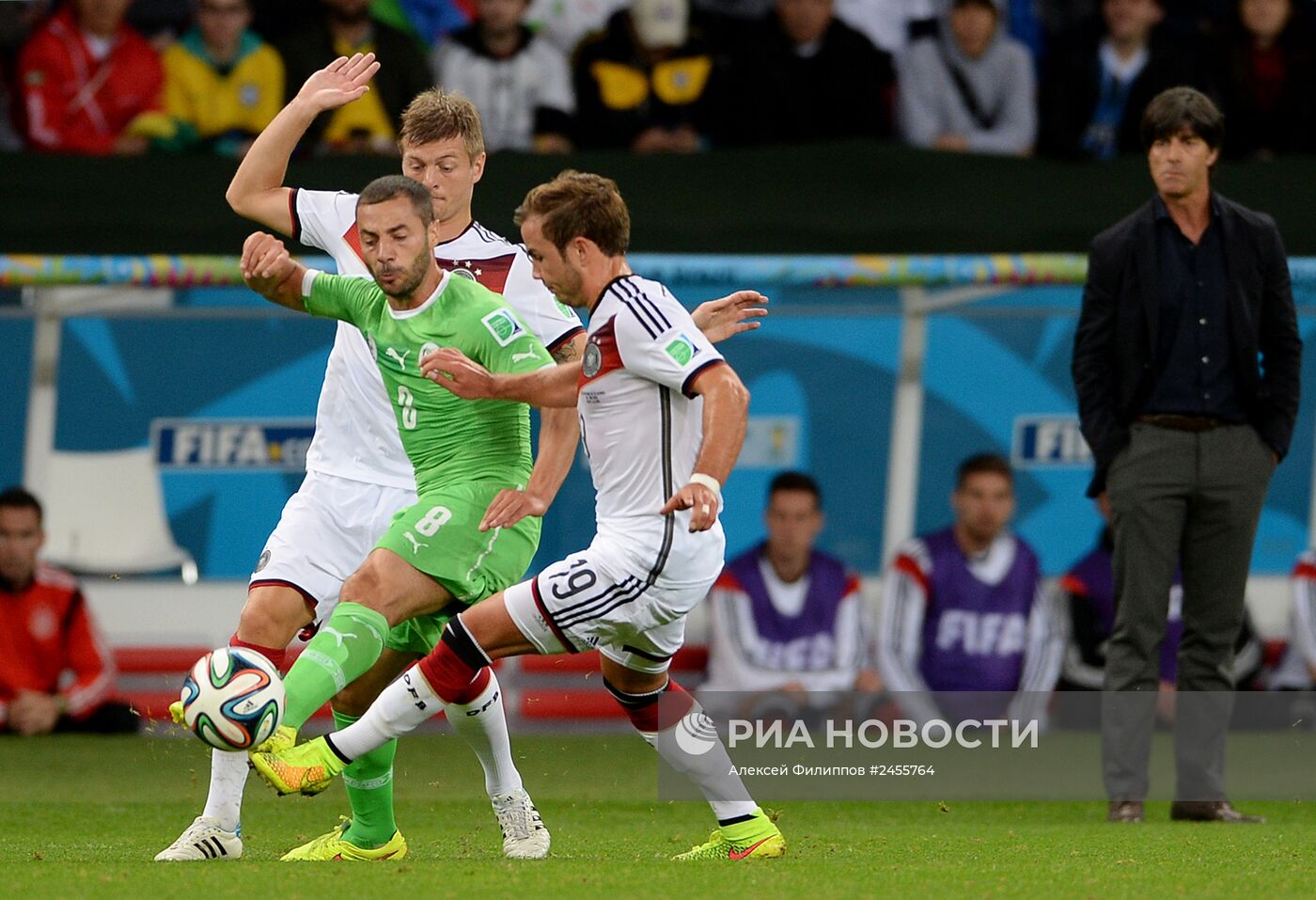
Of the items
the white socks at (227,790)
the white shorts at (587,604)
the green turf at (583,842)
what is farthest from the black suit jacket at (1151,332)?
the white socks at (227,790)

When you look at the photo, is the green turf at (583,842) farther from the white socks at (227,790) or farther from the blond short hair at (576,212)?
the blond short hair at (576,212)

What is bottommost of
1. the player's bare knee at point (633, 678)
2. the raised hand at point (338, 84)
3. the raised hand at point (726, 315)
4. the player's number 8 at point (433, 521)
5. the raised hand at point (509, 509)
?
the player's bare knee at point (633, 678)

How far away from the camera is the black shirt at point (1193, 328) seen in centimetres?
690

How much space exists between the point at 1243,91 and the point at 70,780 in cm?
659

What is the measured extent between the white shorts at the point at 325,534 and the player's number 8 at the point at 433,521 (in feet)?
1.14

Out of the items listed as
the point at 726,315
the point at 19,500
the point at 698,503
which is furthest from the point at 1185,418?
the point at 19,500

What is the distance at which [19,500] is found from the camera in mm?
9266

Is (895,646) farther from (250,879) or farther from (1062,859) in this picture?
(250,879)

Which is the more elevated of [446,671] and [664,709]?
[446,671]

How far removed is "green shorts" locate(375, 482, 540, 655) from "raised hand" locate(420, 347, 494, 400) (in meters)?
0.37

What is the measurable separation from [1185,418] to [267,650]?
3128 mm

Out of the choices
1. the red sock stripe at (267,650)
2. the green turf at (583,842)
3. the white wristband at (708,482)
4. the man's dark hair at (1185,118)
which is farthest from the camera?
the man's dark hair at (1185,118)

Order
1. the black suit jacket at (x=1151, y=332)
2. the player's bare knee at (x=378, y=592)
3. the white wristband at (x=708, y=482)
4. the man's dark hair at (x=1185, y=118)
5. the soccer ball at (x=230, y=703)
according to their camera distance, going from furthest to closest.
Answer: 1. the black suit jacket at (x=1151, y=332)
2. the man's dark hair at (x=1185, y=118)
3. the player's bare knee at (x=378, y=592)
4. the white wristband at (x=708, y=482)
5. the soccer ball at (x=230, y=703)

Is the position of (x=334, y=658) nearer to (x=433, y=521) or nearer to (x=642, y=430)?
(x=433, y=521)
